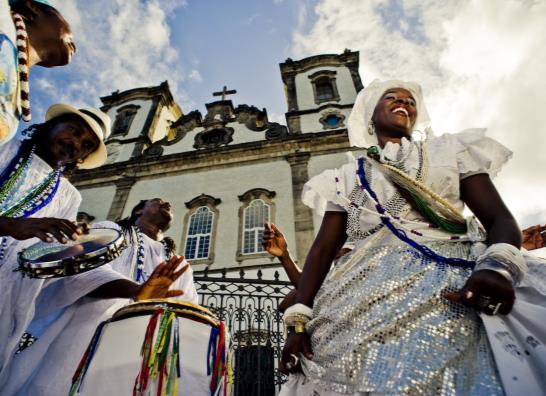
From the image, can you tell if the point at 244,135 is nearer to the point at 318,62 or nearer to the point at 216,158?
the point at 216,158

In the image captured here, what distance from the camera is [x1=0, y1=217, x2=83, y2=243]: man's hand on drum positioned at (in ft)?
6.72

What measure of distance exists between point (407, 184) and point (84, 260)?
207 cm

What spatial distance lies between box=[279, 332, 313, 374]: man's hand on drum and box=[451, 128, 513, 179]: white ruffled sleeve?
1.25 metres

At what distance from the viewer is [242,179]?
13961mm

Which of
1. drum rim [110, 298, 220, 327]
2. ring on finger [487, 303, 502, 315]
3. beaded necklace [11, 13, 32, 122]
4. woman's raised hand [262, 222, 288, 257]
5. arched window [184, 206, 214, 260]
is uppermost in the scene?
arched window [184, 206, 214, 260]

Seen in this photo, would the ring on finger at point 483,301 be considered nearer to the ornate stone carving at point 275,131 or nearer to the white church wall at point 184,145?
the ornate stone carving at point 275,131

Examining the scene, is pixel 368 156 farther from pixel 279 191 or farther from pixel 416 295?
pixel 279 191

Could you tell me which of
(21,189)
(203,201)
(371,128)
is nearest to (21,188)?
(21,189)

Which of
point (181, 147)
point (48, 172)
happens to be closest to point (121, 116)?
point (181, 147)

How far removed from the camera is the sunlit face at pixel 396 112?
2.29m

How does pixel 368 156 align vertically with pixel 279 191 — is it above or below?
below

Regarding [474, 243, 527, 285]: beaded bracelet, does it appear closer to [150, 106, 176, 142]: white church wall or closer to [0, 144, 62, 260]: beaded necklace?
[0, 144, 62, 260]: beaded necklace

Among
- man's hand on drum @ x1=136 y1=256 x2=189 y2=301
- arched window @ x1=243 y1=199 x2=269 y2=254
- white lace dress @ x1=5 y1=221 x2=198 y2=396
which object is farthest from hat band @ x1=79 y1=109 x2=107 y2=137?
arched window @ x1=243 y1=199 x2=269 y2=254

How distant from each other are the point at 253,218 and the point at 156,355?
1073cm
